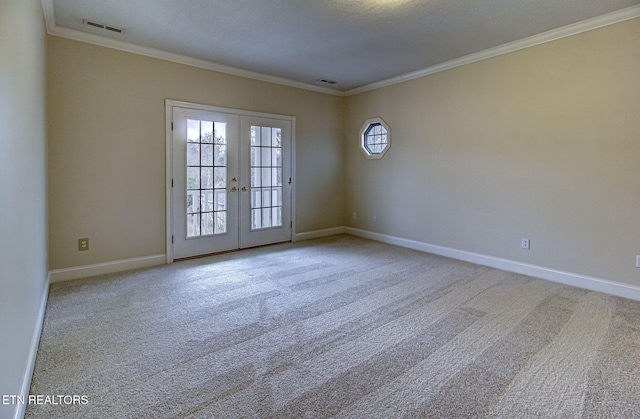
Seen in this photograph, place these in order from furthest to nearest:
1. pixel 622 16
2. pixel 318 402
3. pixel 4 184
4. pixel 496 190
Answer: pixel 496 190 → pixel 622 16 → pixel 318 402 → pixel 4 184

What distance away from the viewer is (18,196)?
5.72 feet

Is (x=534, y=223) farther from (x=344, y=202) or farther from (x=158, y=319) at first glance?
(x=158, y=319)

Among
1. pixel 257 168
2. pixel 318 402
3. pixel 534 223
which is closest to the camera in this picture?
pixel 318 402

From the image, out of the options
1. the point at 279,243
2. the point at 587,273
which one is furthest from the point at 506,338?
the point at 279,243

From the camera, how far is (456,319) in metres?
2.69

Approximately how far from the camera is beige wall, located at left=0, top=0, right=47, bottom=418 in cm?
138

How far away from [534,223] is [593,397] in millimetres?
2399

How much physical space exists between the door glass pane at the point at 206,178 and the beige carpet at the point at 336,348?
3.38ft

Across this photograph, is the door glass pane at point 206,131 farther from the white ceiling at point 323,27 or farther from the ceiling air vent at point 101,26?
the ceiling air vent at point 101,26

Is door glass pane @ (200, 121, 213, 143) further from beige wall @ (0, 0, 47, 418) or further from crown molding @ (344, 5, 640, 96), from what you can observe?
crown molding @ (344, 5, 640, 96)

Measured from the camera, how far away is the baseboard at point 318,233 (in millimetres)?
5704

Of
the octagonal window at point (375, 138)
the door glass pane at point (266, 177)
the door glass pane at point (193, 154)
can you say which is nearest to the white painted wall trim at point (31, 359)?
the door glass pane at point (193, 154)

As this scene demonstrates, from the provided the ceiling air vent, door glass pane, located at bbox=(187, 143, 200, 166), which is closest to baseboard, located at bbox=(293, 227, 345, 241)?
door glass pane, located at bbox=(187, 143, 200, 166)

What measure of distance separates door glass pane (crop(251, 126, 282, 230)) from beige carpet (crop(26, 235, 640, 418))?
1636mm
